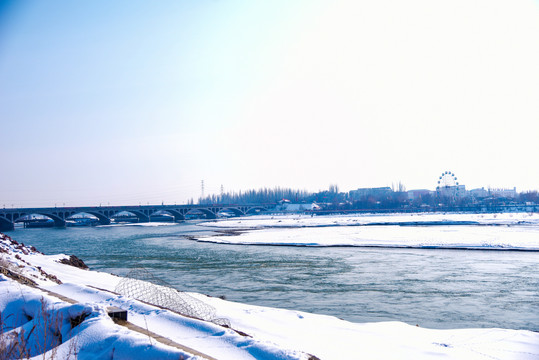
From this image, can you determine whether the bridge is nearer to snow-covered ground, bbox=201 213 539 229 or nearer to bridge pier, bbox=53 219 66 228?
bridge pier, bbox=53 219 66 228

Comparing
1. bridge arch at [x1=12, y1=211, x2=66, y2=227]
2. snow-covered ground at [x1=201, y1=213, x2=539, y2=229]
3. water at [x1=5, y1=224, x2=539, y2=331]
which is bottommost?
snow-covered ground at [x1=201, y1=213, x2=539, y2=229]

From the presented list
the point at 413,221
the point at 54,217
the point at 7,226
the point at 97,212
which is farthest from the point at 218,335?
the point at 97,212

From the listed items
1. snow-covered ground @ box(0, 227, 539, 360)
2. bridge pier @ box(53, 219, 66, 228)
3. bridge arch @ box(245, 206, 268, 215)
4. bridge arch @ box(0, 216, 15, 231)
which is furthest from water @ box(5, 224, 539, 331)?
bridge arch @ box(245, 206, 268, 215)

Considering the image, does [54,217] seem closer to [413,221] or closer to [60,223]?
[60,223]

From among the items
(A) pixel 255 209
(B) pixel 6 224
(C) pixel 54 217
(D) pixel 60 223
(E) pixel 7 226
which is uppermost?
(C) pixel 54 217

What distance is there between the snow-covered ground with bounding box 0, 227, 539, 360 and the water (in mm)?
2505

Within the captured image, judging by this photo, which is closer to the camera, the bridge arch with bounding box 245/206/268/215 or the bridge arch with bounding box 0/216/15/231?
the bridge arch with bounding box 0/216/15/231

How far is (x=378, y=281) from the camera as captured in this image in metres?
19.0

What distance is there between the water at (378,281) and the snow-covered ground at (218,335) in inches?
98.6

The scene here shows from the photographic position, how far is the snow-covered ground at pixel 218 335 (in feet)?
15.7

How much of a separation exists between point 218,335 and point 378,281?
14708 mm

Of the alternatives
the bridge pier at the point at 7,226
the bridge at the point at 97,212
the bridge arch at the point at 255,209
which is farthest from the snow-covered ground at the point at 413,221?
the bridge arch at the point at 255,209

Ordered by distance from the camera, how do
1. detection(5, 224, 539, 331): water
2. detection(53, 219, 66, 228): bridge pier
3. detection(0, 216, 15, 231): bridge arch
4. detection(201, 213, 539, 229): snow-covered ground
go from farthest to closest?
detection(53, 219, 66, 228): bridge pier
detection(0, 216, 15, 231): bridge arch
detection(201, 213, 539, 229): snow-covered ground
detection(5, 224, 539, 331): water

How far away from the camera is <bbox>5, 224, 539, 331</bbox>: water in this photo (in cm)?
1321
